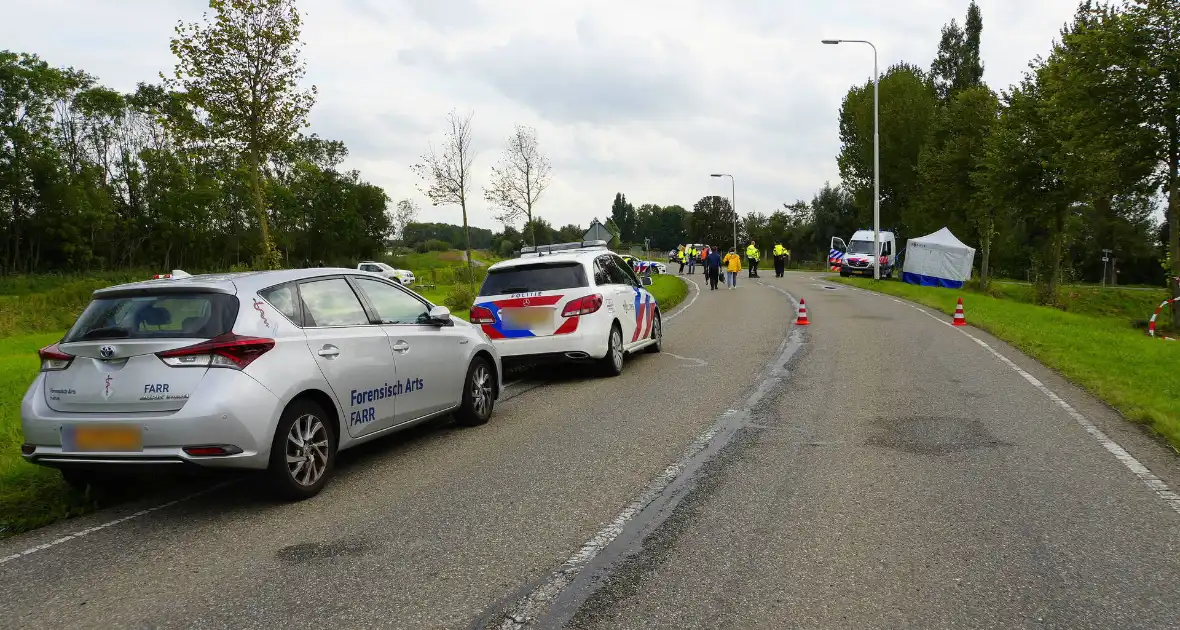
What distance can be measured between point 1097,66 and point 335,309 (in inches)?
852

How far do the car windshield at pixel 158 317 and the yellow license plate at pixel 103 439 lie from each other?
1.87 feet

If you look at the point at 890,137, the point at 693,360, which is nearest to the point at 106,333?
the point at 693,360

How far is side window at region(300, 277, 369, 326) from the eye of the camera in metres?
6.15

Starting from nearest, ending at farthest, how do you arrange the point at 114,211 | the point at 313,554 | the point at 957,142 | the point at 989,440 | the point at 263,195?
the point at 313,554 → the point at 989,440 → the point at 263,195 → the point at 957,142 → the point at 114,211

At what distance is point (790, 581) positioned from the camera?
4.01 m

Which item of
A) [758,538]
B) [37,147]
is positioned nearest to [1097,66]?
[758,538]

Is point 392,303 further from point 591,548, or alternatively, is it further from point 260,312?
point 591,548

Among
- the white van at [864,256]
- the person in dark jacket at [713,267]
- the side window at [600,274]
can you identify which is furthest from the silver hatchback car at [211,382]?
the white van at [864,256]

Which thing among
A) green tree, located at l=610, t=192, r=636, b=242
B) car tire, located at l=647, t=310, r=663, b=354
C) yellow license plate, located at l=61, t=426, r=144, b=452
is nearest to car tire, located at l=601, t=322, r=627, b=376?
car tire, located at l=647, t=310, r=663, b=354

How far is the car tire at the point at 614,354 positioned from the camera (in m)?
11.0

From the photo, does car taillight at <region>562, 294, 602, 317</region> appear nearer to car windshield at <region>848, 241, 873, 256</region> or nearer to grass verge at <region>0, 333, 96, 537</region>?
grass verge at <region>0, 333, 96, 537</region>

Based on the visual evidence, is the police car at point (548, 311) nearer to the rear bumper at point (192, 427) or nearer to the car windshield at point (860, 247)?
the rear bumper at point (192, 427)

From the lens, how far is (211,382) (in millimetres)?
5145

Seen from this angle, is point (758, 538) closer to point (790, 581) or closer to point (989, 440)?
point (790, 581)
